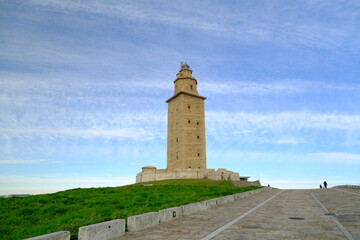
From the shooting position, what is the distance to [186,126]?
6162 cm

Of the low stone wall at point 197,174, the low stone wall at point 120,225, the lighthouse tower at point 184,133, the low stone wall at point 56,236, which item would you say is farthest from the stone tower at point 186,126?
the low stone wall at point 56,236

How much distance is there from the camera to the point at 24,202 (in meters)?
18.4

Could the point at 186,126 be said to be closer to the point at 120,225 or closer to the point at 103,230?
the point at 120,225

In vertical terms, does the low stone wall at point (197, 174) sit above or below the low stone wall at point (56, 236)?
above

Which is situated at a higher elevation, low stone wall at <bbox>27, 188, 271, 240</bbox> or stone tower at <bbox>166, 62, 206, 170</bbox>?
stone tower at <bbox>166, 62, 206, 170</bbox>

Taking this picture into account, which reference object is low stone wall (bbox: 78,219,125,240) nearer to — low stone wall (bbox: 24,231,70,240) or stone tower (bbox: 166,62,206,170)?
low stone wall (bbox: 24,231,70,240)

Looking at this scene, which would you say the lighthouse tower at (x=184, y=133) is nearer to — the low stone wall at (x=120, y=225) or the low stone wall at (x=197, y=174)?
the low stone wall at (x=197, y=174)

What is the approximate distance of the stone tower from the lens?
5994cm

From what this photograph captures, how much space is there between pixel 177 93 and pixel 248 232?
5857 cm

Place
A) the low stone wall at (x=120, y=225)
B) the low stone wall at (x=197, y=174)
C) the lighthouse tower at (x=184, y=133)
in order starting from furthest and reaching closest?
1. the lighthouse tower at (x=184, y=133)
2. the low stone wall at (x=197, y=174)
3. the low stone wall at (x=120, y=225)

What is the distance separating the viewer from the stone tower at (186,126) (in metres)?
59.9

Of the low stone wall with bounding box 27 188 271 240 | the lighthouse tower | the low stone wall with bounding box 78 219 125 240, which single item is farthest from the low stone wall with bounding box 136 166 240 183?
the low stone wall with bounding box 78 219 125 240

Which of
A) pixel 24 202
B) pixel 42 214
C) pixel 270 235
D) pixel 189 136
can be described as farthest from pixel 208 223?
pixel 189 136

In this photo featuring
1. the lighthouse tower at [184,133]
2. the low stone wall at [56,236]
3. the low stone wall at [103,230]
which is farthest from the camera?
the lighthouse tower at [184,133]
